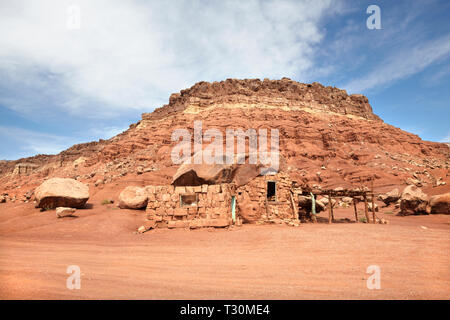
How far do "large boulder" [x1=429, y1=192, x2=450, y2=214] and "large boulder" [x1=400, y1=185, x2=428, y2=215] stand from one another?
1.42ft

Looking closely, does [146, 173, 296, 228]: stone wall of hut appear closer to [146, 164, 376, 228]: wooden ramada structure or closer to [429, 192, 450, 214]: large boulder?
[146, 164, 376, 228]: wooden ramada structure

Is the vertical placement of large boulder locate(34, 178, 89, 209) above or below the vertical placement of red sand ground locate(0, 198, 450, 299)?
above

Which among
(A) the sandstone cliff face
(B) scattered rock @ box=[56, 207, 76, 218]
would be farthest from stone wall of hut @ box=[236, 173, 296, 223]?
(A) the sandstone cliff face

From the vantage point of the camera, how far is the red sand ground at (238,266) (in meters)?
4.15

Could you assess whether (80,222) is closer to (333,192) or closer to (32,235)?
(32,235)

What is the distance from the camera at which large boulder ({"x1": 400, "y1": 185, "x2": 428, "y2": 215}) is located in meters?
19.2

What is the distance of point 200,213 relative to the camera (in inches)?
482

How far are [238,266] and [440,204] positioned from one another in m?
20.3

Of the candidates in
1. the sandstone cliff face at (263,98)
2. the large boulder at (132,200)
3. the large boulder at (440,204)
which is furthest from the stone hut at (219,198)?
→ the sandstone cliff face at (263,98)

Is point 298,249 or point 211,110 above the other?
point 211,110

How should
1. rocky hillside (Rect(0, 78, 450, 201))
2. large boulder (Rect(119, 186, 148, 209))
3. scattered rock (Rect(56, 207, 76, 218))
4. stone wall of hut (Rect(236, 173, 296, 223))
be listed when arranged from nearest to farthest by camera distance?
stone wall of hut (Rect(236, 173, 296, 223)) → scattered rock (Rect(56, 207, 76, 218)) → large boulder (Rect(119, 186, 148, 209)) → rocky hillside (Rect(0, 78, 450, 201))

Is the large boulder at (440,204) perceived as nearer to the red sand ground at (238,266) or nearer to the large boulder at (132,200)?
the red sand ground at (238,266)
